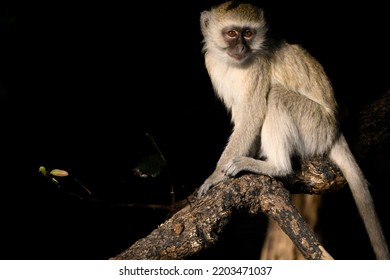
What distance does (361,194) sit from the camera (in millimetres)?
5473

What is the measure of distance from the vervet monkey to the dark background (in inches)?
22.1

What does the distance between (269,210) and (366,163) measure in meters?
2.24

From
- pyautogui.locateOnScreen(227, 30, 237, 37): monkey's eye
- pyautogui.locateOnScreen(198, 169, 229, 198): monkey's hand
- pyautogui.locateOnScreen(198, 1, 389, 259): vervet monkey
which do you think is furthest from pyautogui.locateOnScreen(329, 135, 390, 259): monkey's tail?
pyautogui.locateOnScreen(227, 30, 237, 37): monkey's eye

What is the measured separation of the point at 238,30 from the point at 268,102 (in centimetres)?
85

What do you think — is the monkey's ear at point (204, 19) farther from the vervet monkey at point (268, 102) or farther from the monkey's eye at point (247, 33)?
the monkey's eye at point (247, 33)

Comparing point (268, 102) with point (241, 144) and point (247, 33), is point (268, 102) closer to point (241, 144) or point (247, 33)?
point (241, 144)

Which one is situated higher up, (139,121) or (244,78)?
(244,78)

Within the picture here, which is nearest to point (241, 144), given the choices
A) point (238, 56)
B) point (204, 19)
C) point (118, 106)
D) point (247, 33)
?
point (238, 56)

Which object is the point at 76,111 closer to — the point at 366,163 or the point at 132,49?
the point at 132,49

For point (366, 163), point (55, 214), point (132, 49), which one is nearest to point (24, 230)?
point (55, 214)

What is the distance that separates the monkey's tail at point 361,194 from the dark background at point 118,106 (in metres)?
0.84

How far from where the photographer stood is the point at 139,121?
7.04 m

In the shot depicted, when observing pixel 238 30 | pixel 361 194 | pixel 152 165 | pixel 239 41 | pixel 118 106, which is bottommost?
pixel 361 194
